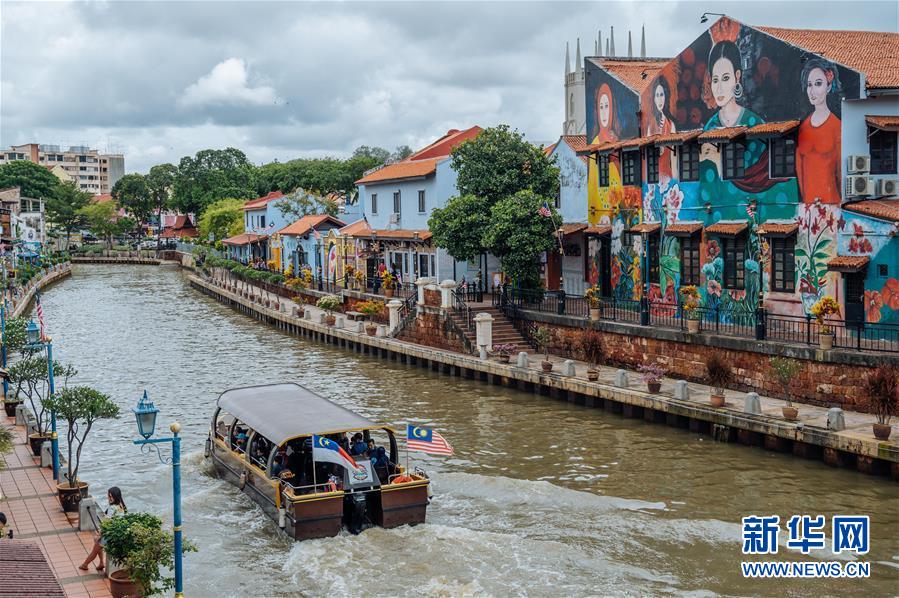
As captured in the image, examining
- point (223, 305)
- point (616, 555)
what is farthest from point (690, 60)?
point (223, 305)

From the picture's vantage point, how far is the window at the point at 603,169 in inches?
1602

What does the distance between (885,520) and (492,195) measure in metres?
25.3

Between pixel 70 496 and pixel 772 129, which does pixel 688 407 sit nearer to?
pixel 772 129

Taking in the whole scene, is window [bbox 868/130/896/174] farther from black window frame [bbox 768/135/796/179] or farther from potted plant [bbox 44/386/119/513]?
potted plant [bbox 44/386/119/513]

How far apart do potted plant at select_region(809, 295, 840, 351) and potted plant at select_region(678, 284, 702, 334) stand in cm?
398

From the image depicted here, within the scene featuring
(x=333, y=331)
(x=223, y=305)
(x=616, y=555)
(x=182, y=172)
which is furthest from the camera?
(x=182, y=172)

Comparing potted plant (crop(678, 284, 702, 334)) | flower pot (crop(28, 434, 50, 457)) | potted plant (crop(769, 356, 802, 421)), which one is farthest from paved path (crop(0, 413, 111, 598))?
potted plant (crop(678, 284, 702, 334))

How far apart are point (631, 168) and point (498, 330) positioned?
8386 mm

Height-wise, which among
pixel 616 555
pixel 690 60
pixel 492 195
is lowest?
pixel 616 555

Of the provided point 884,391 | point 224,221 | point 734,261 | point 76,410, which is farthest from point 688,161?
point 224,221

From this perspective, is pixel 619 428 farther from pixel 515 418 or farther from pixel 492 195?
pixel 492 195

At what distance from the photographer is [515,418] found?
3144 centimetres

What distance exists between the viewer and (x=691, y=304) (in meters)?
32.1

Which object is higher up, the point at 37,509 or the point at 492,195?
the point at 492,195
